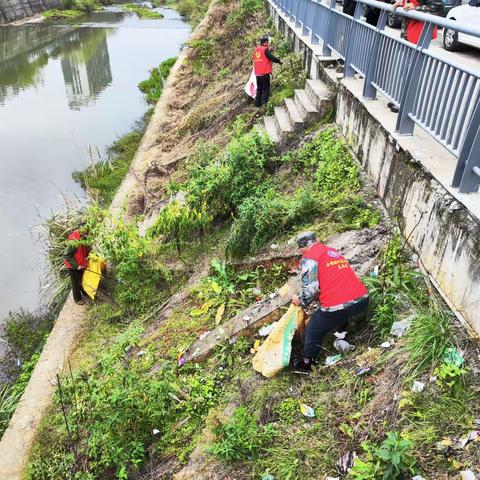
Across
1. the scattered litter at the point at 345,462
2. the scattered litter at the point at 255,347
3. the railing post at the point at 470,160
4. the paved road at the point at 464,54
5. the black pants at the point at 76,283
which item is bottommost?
the black pants at the point at 76,283

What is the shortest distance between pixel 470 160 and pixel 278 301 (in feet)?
7.65

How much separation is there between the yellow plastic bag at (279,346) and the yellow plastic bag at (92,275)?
350 centimetres

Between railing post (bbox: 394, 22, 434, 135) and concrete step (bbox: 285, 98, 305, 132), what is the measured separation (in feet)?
9.11

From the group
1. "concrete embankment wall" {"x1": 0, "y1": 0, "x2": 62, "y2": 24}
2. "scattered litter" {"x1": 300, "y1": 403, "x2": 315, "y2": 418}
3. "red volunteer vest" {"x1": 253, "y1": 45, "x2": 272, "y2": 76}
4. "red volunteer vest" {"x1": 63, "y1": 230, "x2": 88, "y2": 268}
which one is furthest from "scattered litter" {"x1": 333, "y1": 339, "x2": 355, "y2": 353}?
"concrete embankment wall" {"x1": 0, "y1": 0, "x2": 62, "y2": 24}

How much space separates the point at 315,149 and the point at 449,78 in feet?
9.67

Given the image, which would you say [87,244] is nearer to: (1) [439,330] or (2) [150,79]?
(1) [439,330]

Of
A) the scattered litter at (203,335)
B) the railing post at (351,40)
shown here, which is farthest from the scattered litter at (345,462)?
the railing post at (351,40)

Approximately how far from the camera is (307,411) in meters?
3.76

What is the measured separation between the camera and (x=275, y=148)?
741cm

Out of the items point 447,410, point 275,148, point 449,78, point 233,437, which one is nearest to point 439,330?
point 447,410

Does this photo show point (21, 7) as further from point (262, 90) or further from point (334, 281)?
point (334, 281)

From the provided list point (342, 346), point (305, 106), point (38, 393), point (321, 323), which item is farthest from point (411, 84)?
point (38, 393)

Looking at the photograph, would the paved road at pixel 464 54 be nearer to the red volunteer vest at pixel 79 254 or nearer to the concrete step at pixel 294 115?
the concrete step at pixel 294 115

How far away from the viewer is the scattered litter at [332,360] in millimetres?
4043
